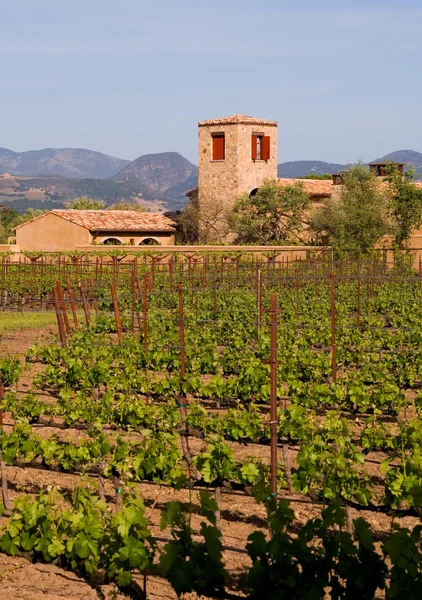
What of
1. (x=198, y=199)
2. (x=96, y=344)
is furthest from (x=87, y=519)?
(x=198, y=199)

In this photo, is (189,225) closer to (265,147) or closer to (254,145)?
(254,145)

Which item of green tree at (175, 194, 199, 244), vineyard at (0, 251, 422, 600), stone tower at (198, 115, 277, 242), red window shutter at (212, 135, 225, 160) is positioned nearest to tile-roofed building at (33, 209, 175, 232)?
green tree at (175, 194, 199, 244)

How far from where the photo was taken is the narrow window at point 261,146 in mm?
54781

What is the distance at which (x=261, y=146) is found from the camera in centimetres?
5519

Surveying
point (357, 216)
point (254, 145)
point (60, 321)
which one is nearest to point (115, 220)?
point (254, 145)

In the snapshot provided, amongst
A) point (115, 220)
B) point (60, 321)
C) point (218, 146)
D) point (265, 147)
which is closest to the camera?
point (60, 321)

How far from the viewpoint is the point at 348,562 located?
222 inches

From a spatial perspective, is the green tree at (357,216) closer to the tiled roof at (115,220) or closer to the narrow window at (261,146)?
the narrow window at (261,146)

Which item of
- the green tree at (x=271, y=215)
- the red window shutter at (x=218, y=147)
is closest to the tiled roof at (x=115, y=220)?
the green tree at (x=271, y=215)

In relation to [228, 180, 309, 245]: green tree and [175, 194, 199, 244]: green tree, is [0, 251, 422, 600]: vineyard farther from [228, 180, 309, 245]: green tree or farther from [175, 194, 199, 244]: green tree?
[175, 194, 199, 244]: green tree

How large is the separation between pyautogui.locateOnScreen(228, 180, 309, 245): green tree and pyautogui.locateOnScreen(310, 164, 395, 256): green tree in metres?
1.13

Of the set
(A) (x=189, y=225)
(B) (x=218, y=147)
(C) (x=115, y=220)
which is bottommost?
(A) (x=189, y=225)

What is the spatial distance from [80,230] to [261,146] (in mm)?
12957

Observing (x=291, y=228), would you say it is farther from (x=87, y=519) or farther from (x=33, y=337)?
(x=87, y=519)
